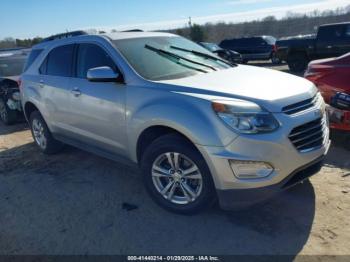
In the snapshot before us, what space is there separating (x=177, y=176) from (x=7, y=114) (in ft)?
20.9

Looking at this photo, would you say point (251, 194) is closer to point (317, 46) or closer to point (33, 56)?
point (33, 56)

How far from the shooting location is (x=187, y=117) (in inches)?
132

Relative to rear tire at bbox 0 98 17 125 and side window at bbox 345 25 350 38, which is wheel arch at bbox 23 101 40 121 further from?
side window at bbox 345 25 350 38

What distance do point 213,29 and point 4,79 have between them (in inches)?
2051

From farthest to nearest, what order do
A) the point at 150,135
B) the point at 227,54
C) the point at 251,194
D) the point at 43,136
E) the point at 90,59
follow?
the point at 227,54
the point at 43,136
the point at 90,59
the point at 150,135
the point at 251,194

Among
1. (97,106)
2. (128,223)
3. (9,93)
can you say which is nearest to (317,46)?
(9,93)

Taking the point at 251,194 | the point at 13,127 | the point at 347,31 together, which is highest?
the point at 347,31

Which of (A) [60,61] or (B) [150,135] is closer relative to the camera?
(B) [150,135]

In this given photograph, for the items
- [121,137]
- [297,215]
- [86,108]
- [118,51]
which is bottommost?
[297,215]

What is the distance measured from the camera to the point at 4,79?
8789 mm

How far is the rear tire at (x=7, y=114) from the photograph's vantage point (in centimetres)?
855

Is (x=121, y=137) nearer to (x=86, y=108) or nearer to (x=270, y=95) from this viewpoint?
(x=86, y=108)

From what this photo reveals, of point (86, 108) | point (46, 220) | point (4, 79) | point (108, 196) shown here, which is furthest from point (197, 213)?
point (4, 79)

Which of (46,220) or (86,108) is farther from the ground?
(86,108)
